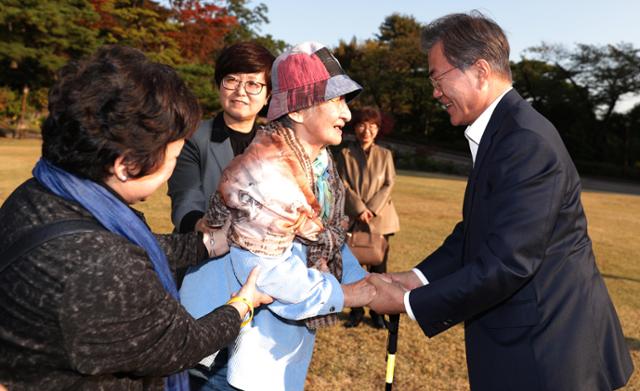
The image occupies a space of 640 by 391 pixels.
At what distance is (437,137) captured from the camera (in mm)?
50188

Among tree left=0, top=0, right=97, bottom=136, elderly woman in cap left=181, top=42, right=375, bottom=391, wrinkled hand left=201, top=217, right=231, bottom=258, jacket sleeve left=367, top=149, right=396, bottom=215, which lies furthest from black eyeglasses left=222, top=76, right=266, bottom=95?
tree left=0, top=0, right=97, bottom=136

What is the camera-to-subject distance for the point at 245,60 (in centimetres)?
333

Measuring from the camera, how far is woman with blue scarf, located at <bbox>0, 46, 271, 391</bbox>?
5.32ft

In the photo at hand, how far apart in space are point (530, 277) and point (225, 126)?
190cm

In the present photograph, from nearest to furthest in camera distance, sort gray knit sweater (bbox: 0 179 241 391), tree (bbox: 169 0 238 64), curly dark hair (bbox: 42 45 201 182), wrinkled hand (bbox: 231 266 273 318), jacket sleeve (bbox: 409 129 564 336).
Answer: gray knit sweater (bbox: 0 179 241 391) → curly dark hair (bbox: 42 45 201 182) → wrinkled hand (bbox: 231 266 273 318) → jacket sleeve (bbox: 409 129 564 336) → tree (bbox: 169 0 238 64)

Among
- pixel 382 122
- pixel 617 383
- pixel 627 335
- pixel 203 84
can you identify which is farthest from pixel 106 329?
pixel 203 84

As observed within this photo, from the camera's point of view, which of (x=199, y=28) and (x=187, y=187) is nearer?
(x=187, y=187)

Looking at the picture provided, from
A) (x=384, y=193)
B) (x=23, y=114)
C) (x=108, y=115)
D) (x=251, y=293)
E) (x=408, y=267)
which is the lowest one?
(x=23, y=114)

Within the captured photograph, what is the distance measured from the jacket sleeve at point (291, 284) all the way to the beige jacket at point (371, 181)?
184 inches

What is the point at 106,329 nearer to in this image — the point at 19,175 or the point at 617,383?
the point at 617,383

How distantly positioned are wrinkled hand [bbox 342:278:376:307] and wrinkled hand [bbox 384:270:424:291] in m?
0.39

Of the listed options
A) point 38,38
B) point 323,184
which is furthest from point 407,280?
point 38,38

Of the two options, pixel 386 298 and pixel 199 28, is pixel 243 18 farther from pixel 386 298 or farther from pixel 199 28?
pixel 386 298

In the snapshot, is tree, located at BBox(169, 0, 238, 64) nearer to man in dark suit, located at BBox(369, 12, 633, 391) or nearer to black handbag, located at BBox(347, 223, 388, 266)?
black handbag, located at BBox(347, 223, 388, 266)
